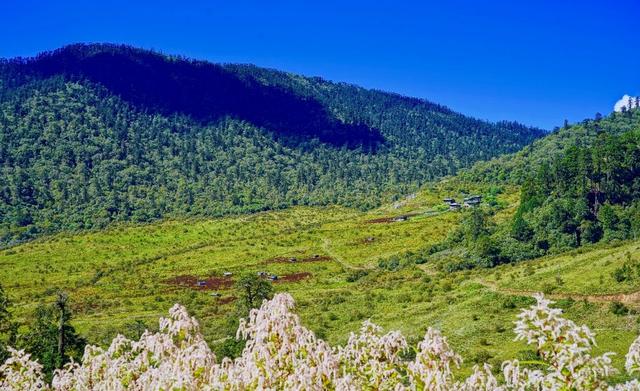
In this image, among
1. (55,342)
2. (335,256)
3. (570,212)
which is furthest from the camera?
(335,256)

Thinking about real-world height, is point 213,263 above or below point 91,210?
below

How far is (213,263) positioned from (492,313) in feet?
212

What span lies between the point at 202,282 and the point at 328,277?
1898 cm

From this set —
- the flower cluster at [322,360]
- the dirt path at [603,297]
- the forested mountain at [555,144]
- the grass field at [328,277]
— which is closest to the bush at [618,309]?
the grass field at [328,277]

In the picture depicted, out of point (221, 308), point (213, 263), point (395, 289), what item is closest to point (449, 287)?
point (395, 289)

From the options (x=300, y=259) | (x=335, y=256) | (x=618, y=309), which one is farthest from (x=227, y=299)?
(x=618, y=309)

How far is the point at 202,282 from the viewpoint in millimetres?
88938

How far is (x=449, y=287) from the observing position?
63.9 metres

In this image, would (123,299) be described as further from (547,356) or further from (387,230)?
(547,356)

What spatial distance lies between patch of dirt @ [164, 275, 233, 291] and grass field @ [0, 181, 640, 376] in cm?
29

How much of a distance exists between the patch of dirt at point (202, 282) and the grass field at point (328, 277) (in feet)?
0.94

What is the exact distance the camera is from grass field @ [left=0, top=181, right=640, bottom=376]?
157 ft

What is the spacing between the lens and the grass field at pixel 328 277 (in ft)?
157

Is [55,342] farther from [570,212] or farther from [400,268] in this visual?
[570,212]
